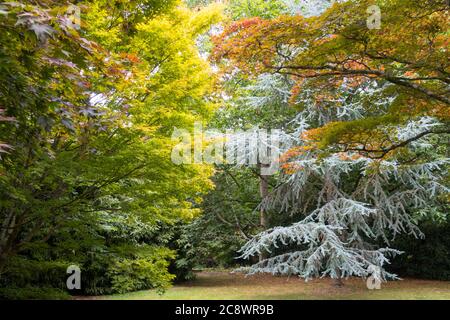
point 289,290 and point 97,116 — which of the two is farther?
point 289,290

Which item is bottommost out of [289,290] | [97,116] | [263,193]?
[289,290]

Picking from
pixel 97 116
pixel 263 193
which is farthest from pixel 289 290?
pixel 97 116

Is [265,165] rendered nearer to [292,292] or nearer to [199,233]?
[199,233]

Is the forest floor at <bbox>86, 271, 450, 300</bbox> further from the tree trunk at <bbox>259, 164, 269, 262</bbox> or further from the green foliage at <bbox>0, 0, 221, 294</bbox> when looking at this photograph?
the green foliage at <bbox>0, 0, 221, 294</bbox>

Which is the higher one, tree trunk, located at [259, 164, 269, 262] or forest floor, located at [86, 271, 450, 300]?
tree trunk, located at [259, 164, 269, 262]

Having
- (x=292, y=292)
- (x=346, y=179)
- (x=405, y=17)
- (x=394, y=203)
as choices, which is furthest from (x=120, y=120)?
(x=346, y=179)

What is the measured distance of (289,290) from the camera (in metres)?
12.1

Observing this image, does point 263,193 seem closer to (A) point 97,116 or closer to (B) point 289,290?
(B) point 289,290

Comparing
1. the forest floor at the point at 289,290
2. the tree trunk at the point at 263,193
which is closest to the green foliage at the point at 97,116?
the forest floor at the point at 289,290

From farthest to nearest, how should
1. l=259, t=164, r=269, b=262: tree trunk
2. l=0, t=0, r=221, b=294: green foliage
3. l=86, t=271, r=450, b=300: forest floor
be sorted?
l=259, t=164, r=269, b=262: tree trunk
l=86, t=271, r=450, b=300: forest floor
l=0, t=0, r=221, b=294: green foliage

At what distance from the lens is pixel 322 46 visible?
4.50 meters

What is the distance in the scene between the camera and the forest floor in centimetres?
1080

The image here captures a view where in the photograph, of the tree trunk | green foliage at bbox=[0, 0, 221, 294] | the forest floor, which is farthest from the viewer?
the tree trunk

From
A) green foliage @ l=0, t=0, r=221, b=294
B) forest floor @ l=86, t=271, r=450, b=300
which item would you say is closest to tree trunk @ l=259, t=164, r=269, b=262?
forest floor @ l=86, t=271, r=450, b=300
